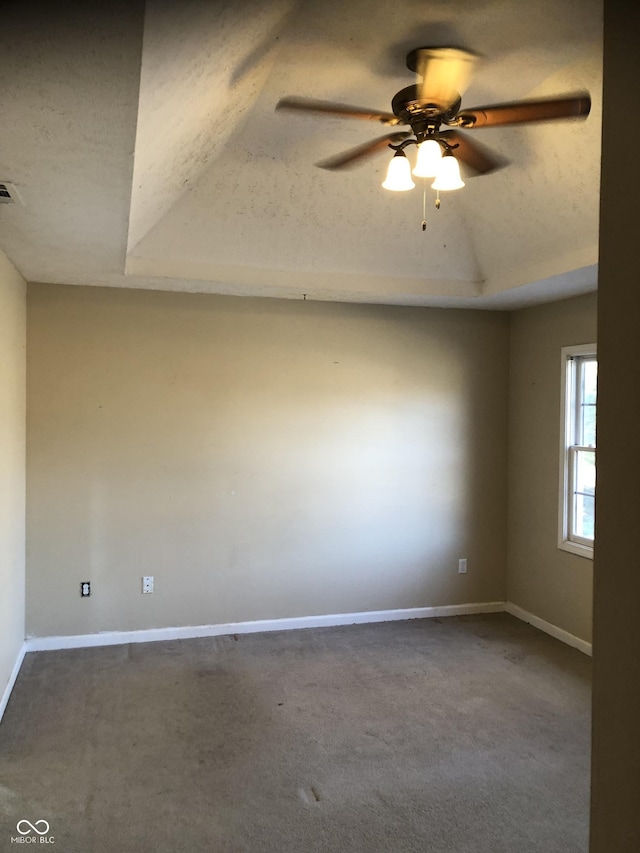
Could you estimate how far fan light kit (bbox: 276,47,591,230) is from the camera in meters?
2.10

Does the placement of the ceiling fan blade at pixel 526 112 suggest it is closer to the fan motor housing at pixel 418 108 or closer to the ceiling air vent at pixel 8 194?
the fan motor housing at pixel 418 108

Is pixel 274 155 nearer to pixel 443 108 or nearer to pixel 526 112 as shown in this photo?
pixel 443 108

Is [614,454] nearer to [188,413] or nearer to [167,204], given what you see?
[167,204]

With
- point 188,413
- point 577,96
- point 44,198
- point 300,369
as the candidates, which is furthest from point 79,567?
point 577,96

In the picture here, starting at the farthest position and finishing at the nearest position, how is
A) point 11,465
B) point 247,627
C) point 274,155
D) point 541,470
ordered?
point 541,470 → point 247,627 → point 11,465 → point 274,155

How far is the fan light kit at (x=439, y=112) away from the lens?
2.10 m

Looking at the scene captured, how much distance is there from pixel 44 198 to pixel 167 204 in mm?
1069

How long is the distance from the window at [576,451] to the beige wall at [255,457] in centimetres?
67

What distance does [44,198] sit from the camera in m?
2.27

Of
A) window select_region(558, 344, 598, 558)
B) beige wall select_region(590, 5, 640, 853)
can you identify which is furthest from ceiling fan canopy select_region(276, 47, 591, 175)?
window select_region(558, 344, 598, 558)

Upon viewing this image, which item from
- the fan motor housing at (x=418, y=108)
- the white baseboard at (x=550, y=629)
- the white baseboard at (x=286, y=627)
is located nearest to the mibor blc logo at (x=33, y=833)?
the white baseboard at (x=286, y=627)

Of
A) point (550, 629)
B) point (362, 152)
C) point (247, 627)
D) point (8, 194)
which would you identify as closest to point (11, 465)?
point (8, 194)

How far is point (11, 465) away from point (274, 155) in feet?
6.94

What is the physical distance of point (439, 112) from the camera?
7.29ft
